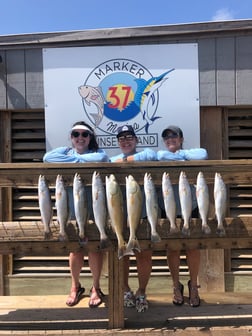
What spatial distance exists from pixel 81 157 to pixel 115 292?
1092mm

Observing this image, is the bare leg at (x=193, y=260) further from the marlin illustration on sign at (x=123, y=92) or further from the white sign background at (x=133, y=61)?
the marlin illustration on sign at (x=123, y=92)

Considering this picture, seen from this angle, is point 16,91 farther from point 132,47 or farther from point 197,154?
point 197,154

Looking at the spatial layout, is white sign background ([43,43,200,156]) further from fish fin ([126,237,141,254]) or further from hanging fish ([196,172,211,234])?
fish fin ([126,237,141,254])

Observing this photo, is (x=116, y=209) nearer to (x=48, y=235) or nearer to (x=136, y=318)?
(x=48, y=235)

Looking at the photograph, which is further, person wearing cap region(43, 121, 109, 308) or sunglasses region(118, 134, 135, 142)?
sunglasses region(118, 134, 135, 142)

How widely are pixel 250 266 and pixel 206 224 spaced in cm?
205

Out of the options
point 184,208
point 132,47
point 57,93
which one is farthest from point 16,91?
point 184,208

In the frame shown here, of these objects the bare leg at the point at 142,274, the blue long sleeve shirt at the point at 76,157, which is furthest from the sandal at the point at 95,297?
the blue long sleeve shirt at the point at 76,157

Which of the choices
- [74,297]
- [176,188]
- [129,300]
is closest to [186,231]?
[176,188]

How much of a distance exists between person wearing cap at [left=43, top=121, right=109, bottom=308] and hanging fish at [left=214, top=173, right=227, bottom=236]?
0.91m

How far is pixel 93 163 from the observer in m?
2.95


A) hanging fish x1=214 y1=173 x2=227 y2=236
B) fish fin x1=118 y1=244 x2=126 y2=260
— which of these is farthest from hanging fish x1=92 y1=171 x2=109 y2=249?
hanging fish x1=214 y1=173 x2=227 y2=236

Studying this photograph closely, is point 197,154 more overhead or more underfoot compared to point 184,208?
more overhead

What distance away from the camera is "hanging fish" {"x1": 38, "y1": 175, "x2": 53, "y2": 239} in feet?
9.21
